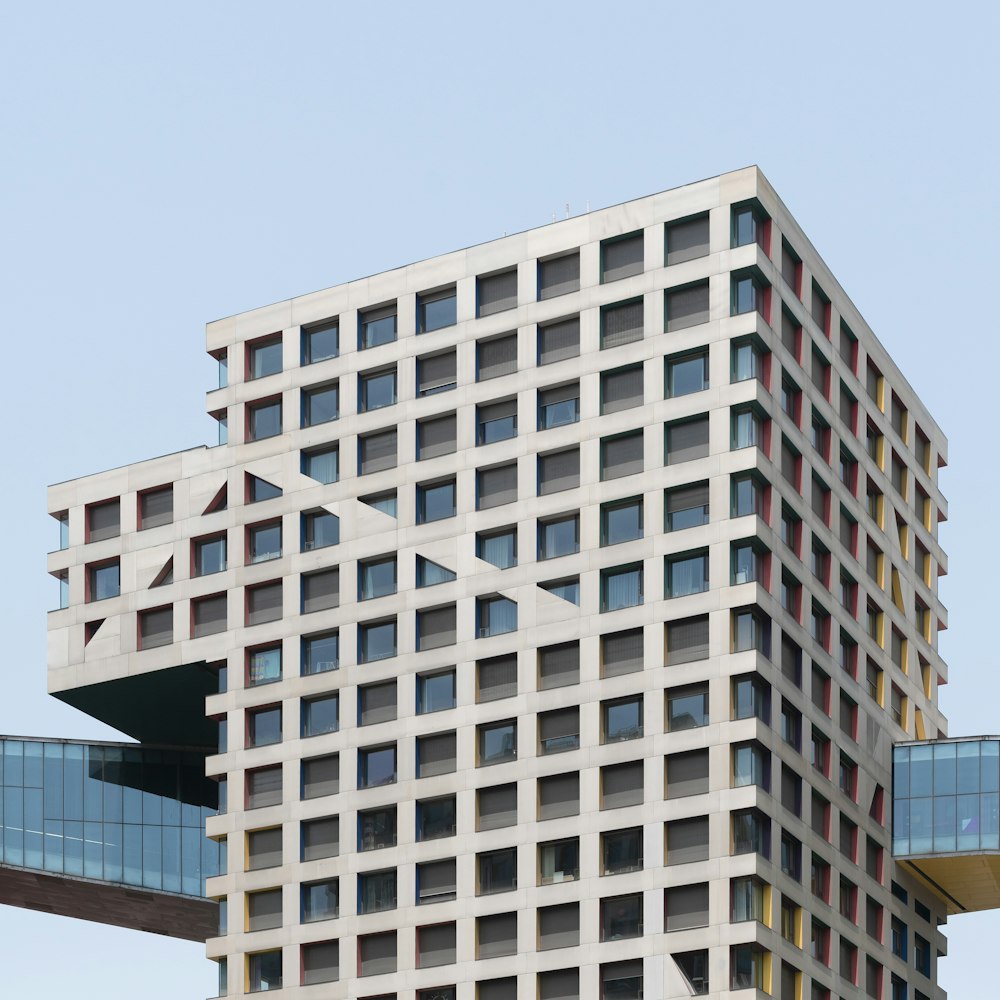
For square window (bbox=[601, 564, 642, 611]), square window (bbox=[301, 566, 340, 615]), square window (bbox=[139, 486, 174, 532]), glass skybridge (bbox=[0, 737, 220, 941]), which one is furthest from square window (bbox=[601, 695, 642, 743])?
glass skybridge (bbox=[0, 737, 220, 941])

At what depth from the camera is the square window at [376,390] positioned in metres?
108

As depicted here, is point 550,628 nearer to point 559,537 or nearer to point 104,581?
point 559,537

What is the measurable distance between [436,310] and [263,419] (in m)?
9.15

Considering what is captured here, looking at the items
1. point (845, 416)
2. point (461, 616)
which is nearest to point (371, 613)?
point (461, 616)

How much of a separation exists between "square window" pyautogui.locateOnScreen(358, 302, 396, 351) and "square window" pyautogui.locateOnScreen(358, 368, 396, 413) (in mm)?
1358

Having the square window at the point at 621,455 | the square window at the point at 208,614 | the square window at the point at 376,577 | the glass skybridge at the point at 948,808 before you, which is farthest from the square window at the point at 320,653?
the glass skybridge at the point at 948,808

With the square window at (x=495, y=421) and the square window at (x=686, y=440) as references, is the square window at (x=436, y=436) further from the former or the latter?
the square window at (x=686, y=440)

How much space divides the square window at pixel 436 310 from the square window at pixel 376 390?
241 centimetres

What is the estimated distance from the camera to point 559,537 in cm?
10206

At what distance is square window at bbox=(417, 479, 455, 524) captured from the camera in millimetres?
104812

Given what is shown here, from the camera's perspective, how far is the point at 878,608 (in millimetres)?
112750

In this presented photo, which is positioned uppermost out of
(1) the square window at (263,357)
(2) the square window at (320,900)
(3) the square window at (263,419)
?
Answer: (1) the square window at (263,357)

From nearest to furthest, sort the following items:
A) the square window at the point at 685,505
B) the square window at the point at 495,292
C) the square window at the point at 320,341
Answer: the square window at the point at 685,505
the square window at the point at 495,292
the square window at the point at 320,341

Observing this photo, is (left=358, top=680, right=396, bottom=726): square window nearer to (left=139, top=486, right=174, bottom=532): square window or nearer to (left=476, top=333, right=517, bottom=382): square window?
(left=139, top=486, right=174, bottom=532): square window
